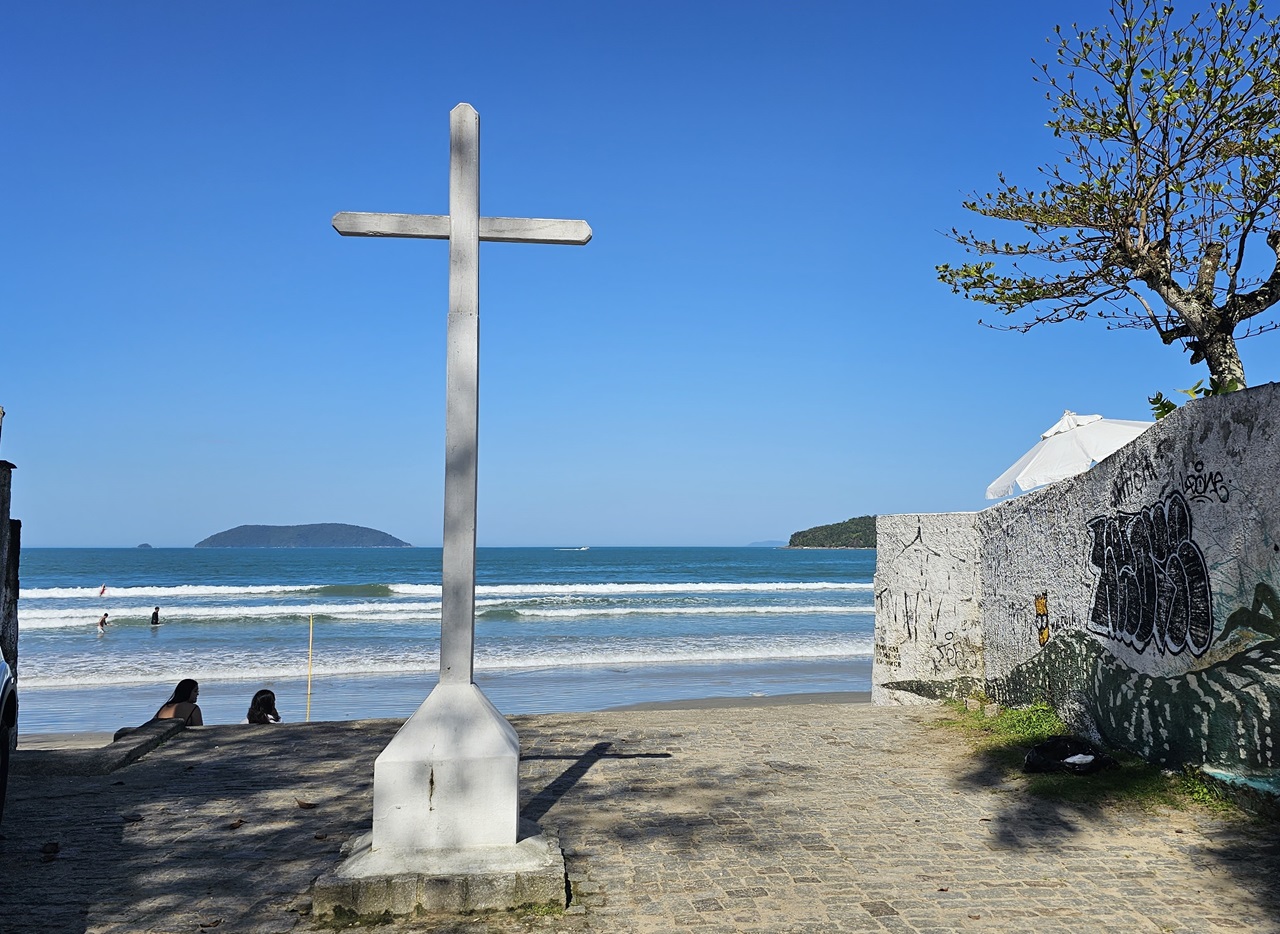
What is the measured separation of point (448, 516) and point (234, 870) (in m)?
2.12

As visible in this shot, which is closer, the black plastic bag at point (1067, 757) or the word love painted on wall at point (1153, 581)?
the word love painted on wall at point (1153, 581)

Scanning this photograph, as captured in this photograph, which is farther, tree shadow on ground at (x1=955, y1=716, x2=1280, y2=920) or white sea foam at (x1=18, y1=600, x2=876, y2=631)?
white sea foam at (x1=18, y1=600, x2=876, y2=631)

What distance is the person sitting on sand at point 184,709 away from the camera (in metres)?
8.73

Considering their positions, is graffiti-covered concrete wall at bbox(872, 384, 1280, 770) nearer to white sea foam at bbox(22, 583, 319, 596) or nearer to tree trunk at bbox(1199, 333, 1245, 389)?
tree trunk at bbox(1199, 333, 1245, 389)

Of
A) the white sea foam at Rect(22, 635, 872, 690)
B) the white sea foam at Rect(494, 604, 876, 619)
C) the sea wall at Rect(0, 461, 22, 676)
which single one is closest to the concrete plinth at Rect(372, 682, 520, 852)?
Answer: the sea wall at Rect(0, 461, 22, 676)

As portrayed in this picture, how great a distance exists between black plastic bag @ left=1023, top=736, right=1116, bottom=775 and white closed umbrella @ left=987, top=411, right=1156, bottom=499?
3679 mm

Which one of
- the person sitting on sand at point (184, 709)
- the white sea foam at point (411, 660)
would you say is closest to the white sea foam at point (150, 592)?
the white sea foam at point (411, 660)

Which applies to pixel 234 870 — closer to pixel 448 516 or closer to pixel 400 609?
pixel 448 516

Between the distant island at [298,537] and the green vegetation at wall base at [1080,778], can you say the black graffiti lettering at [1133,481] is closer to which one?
the green vegetation at wall base at [1080,778]

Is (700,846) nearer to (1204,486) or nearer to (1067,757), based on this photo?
(1067,757)

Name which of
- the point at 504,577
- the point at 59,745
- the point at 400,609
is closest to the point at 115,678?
the point at 59,745

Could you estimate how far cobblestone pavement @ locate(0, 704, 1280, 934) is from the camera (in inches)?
156

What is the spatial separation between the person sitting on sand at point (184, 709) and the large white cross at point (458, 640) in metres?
5.51

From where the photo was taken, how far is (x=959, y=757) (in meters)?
7.09
